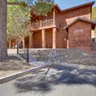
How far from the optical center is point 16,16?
1591 cm

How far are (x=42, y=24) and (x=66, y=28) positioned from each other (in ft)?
16.3

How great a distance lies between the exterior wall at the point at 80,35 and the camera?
14.3m

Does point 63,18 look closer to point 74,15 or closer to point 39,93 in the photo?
point 74,15

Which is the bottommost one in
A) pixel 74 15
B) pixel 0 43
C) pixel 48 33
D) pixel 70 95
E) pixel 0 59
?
pixel 70 95

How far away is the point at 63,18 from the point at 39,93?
17.0 m

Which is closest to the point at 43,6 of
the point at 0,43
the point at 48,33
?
the point at 0,43

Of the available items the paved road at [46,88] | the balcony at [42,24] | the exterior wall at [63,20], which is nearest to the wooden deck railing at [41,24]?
the balcony at [42,24]

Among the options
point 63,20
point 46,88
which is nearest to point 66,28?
point 63,20

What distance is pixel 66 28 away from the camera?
16016 millimetres

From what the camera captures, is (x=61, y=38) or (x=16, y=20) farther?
(x=61, y=38)

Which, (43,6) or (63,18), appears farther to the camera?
(63,18)

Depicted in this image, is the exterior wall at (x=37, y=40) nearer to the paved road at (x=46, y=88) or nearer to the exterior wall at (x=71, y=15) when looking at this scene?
the exterior wall at (x=71, y=15)

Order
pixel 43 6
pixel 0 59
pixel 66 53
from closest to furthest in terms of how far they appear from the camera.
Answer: pixel 0 59 < pixel 43 6 < pixel 66 53

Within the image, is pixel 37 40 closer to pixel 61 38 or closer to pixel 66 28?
pixel 61 38
